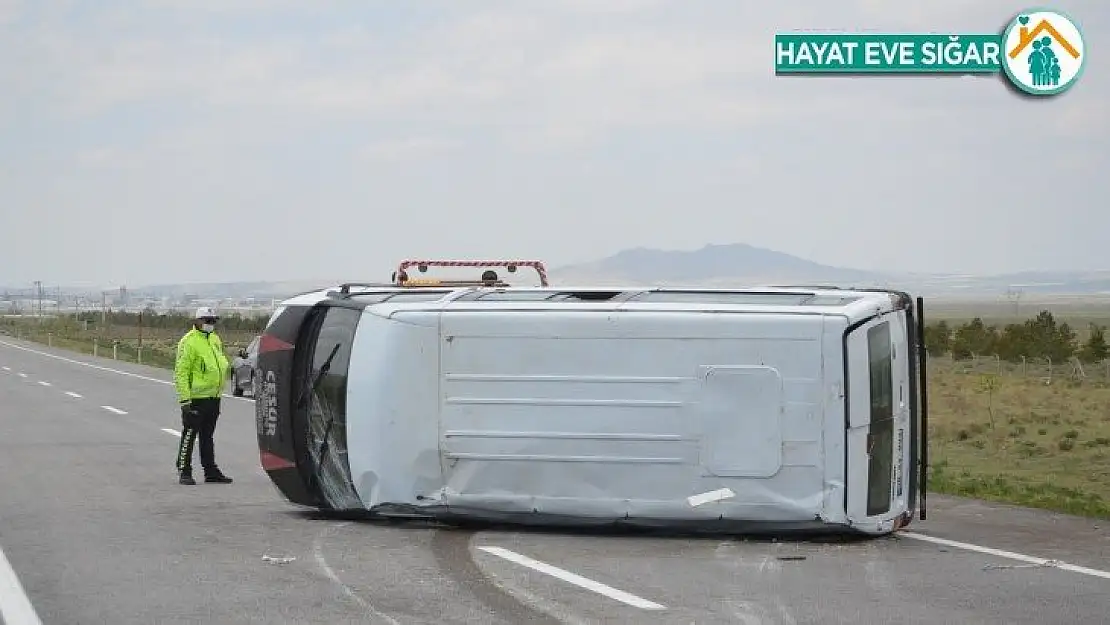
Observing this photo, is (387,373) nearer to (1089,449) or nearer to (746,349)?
(746,349)

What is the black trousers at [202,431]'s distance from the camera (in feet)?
52.6

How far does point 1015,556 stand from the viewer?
11008 mm

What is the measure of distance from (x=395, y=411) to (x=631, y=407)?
191cm

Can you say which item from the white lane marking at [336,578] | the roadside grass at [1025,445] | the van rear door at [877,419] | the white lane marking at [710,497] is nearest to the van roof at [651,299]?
the van rear door at [877,419]

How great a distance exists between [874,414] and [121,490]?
7621 millimetres

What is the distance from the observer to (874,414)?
452 inches

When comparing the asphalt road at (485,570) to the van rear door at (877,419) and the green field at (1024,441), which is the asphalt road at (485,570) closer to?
the van rear door at (877,419)

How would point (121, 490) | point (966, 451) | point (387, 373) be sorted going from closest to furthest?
point (387, 373) → point (121, 490) → point (966, 451)

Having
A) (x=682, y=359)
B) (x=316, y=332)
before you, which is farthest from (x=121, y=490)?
(x=682, y=359)

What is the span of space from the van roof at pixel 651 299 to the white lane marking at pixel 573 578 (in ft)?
6.39

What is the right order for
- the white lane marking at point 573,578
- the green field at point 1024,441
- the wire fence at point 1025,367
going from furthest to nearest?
the wire fence at point 1025,367
the green field at point 1024,441
the white lane marking at point 573,578

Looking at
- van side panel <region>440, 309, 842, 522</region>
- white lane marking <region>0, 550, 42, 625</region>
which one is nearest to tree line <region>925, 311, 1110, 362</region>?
van side panel <region>440, 309, 842, 522</region>

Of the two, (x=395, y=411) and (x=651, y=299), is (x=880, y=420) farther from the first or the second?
(x=395, y=411)

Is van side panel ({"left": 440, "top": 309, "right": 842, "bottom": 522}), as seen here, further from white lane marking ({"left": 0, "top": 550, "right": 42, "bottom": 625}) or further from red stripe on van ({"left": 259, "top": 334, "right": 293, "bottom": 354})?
white lane marking ({"left": 0, "top": 550, "right": 42, "bottom": 625})
